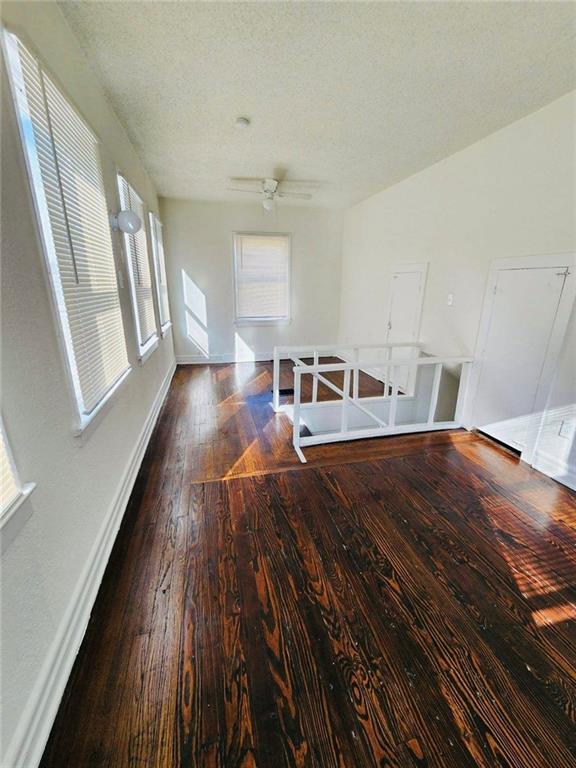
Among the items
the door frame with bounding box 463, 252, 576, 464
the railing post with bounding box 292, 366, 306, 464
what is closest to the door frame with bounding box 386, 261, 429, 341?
the door frame with bounding box 463, 252, 576, 464

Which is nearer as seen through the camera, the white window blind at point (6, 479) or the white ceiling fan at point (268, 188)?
the white window blind at point (6, 479)

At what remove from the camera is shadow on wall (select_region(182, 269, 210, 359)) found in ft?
17.8

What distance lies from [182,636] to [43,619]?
522 millimetres

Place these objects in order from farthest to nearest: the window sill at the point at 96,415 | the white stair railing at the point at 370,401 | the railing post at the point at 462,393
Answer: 1. the railing post at the point at 462,393
2. the white stair railing at the point at 370,401
3. the window sill at the point at 96,415

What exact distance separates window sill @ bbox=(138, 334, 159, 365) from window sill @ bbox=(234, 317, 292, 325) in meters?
2.18

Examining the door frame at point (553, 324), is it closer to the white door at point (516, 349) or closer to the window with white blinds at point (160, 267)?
the white door at point (516, 349)

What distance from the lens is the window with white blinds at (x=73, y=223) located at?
121 cm

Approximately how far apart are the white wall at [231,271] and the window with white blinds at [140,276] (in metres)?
1.74

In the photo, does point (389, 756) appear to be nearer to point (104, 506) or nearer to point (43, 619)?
point (43, 619)

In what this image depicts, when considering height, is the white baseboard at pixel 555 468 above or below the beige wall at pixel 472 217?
below

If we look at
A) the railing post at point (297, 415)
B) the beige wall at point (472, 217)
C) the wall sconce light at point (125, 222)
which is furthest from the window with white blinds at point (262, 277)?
the railing post at point (297, 415)

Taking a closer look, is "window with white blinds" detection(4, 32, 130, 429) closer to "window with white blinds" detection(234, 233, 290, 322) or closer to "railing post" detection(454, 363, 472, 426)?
"railing post" detection(454, 363, 472, 426)

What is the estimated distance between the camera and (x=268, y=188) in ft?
13.3

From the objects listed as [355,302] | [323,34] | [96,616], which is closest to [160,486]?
[96,616]
